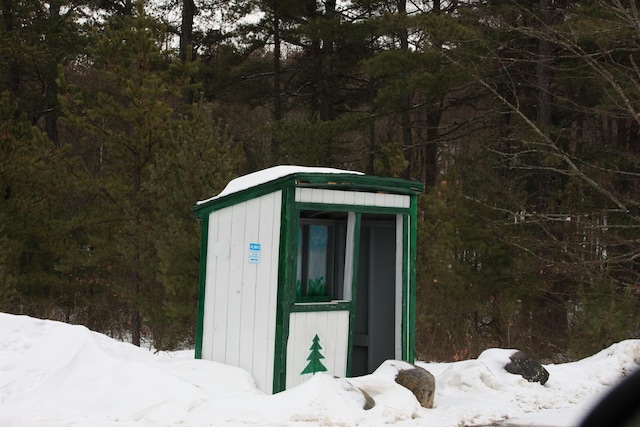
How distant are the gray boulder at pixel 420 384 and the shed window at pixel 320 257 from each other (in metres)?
1.62

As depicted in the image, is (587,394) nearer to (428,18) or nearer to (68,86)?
(428,18)

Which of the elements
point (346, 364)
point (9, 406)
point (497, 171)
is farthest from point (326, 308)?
point (497, 171)

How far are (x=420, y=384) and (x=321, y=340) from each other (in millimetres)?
1117

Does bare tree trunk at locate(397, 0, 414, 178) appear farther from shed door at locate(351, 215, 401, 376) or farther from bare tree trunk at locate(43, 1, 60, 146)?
shed door at locate(351, 215, 401, 376)

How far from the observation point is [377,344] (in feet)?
31.9

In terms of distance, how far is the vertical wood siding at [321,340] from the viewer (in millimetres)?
7852

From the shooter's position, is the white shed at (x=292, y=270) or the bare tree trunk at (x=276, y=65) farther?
the bare tree trunk at (x=276, y=65)

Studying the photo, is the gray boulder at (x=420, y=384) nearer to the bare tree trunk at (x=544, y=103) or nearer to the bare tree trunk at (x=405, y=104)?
the bare tree trunk at (x=544, y=103)

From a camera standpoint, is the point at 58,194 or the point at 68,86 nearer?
the point at 68,86

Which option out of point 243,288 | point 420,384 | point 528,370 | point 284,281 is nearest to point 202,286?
point 243,288

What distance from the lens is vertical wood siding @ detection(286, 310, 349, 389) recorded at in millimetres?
7852

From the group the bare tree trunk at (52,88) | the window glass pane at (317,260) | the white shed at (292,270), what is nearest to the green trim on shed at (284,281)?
the white shed at (292,270)

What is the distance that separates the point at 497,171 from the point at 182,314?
350 inches

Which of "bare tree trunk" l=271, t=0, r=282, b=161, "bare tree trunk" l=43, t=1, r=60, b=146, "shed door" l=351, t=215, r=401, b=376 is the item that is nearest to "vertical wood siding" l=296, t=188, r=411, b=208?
"shed door" l=351, t=215, r=401, b=376
